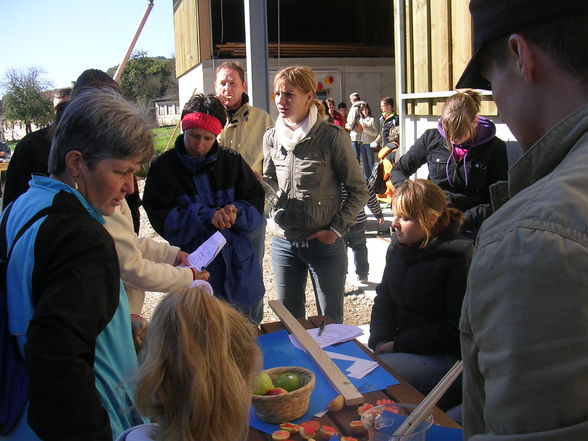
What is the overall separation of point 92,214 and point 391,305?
169cm

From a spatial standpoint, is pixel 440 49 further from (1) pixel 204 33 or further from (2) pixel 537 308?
(1) pixel 204 33

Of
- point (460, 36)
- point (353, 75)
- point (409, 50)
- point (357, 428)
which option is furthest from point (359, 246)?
point (353, 75)

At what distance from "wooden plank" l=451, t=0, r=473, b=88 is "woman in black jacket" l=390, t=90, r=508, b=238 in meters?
2.08

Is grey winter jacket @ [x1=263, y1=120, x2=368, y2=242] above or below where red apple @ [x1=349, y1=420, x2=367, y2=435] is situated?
above

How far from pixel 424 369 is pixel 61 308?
1.65 m

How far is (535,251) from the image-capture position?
0.69 metres

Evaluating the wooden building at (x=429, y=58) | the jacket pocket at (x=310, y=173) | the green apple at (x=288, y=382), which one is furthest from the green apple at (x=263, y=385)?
the wooden building at (x=429, y=58)

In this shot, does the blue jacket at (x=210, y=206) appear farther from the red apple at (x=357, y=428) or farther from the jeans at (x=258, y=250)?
the red apple at (x=357, y=428)

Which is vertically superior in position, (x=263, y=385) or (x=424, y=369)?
(x=263, y=385)

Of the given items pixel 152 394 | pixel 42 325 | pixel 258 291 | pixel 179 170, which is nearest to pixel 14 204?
pixel 42 325

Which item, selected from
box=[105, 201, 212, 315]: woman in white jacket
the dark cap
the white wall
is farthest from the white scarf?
the white wall

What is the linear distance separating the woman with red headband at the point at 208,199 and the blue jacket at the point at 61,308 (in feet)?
4.90

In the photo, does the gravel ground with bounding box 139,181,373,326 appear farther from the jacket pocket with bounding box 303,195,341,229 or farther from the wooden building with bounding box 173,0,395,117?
the wooden building with bounding box 173,0,395,117

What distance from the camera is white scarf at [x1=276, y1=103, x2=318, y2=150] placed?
342cm
